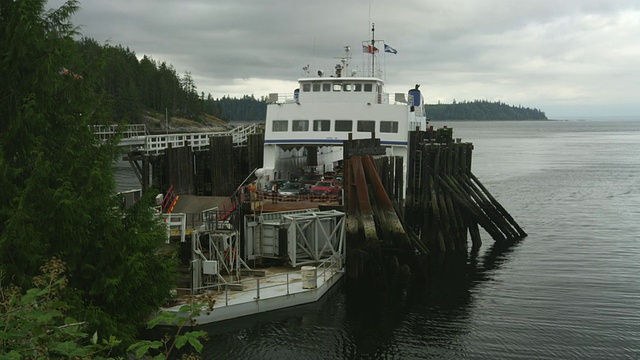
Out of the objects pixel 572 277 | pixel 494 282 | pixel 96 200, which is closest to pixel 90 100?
pixel 96 200

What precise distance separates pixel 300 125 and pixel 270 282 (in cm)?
1309

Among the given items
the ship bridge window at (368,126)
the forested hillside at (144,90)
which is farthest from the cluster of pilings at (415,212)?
the forested hillside at (144,90)

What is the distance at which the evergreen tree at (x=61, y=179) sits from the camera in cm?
1098

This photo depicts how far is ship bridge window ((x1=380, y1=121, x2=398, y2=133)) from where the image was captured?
31375 millimetres

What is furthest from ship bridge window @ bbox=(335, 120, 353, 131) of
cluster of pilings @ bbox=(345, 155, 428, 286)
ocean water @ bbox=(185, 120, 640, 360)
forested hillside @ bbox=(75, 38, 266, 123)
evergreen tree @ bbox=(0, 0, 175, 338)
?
forested hillside @ bbox=(75, 38, 266, 123)

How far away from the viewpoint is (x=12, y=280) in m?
10.6

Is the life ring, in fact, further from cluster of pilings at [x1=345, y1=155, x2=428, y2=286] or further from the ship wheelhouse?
the ship wheelhouse

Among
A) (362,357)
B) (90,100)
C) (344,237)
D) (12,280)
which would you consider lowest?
(362,357)

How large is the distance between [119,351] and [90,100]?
4841 millimetres

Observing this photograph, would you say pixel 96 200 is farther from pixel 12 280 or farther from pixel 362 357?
pixel 362 357

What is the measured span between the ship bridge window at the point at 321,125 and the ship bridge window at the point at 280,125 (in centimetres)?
150

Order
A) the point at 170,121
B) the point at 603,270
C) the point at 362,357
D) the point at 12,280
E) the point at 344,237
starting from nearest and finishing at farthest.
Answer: the point at 12,280 < the point at 362,357 < the point at 344,237 < the point at 603,270 < the point at 170,121

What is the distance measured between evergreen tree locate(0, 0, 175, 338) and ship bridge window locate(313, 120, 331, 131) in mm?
19862

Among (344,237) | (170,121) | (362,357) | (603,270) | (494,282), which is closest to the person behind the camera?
(362,357)
